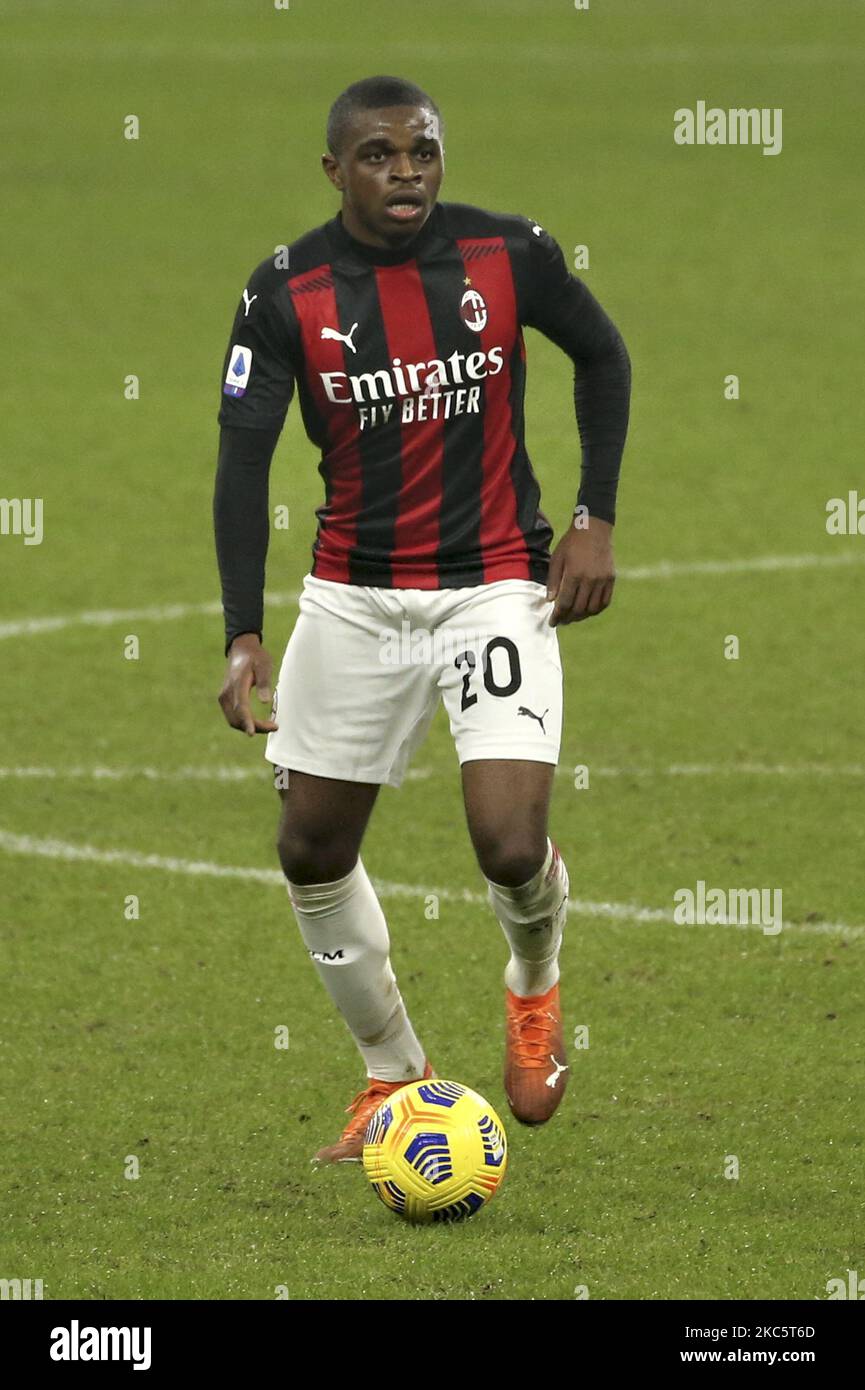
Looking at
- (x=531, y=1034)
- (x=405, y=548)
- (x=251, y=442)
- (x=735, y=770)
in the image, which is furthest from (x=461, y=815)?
(x=251, y=442)

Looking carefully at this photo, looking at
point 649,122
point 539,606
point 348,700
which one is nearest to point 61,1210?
point 348,700

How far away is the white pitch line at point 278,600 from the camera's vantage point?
505 inches

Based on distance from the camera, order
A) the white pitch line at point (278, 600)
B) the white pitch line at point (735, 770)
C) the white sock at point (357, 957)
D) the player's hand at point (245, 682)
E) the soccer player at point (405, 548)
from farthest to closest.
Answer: the white pitch line at point (278, 600)
the white pitch line at point (735, 770)
the white sock at point (357, 957)
the soccer player at point (405, 548)
the player's hand at point (245, 682)

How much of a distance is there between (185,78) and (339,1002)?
24.1 m

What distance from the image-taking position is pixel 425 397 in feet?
20.0

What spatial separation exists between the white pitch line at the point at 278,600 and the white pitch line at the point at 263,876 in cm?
357

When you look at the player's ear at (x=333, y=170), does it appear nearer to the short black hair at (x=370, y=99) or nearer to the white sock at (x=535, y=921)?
the short black hair at (x=370, y=99)

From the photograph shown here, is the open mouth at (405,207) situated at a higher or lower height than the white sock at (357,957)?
higher

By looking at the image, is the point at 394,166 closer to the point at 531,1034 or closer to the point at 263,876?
the point at 531,1034

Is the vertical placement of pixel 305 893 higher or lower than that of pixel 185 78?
lower

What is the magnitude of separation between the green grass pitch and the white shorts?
3.63ft

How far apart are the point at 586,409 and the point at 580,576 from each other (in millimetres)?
559

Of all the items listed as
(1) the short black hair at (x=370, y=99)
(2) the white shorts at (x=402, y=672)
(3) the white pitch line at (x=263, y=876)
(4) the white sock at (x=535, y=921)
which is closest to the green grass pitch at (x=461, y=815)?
(3) the white pitch line at (x=263, y=876)
